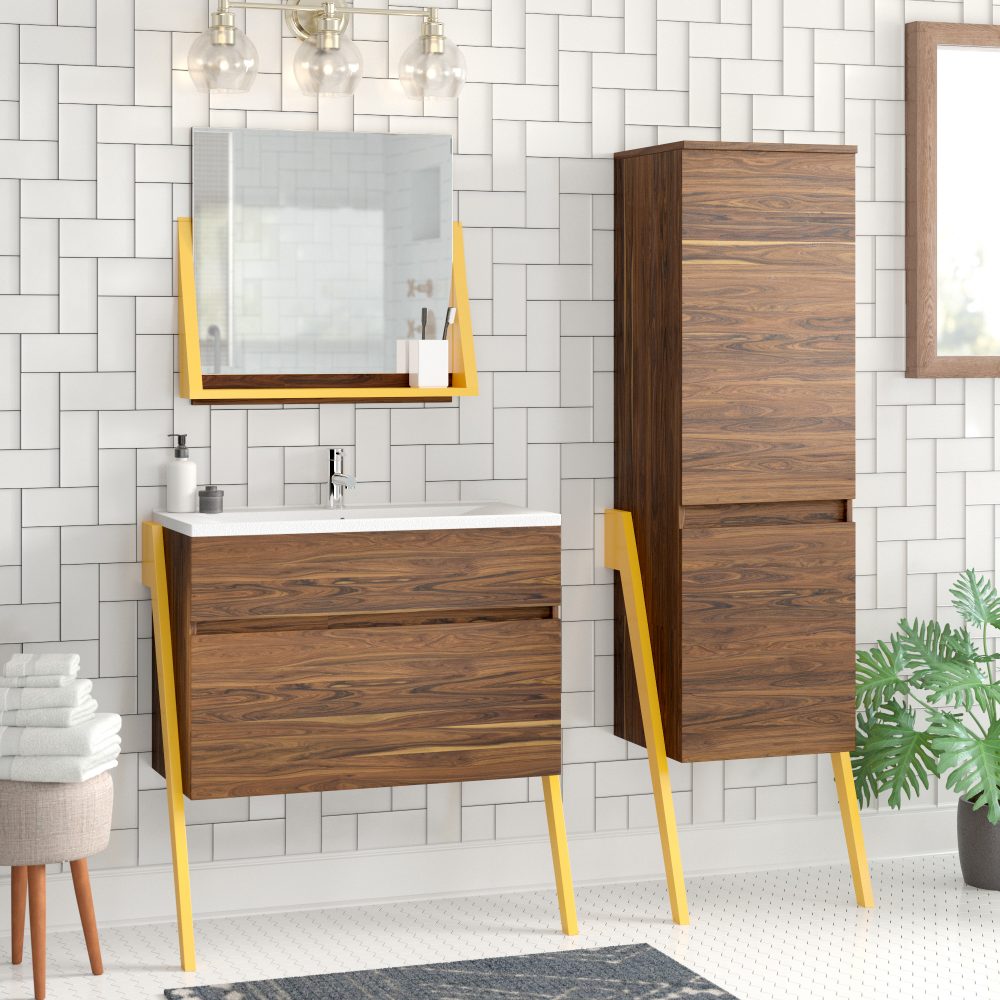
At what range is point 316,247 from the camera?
12.7 feet

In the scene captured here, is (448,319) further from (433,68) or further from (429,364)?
(433,68)

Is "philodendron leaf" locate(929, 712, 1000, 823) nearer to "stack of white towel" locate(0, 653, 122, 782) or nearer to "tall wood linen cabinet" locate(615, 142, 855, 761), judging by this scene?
"tall wood linen cabinet" locate(615, 142, 855, 761)

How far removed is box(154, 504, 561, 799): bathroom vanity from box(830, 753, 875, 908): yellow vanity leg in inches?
31.1

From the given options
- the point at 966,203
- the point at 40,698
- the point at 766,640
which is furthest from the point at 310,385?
the point at 966,203

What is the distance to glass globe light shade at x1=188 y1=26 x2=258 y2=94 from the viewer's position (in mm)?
3641

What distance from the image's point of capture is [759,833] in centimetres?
434

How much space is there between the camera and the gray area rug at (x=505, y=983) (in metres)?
3.30

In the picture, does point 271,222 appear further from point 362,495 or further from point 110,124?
point 362,495

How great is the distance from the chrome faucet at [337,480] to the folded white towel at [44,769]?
36.6 inches

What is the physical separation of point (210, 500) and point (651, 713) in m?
1.21

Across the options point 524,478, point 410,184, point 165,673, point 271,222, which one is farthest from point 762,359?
point 165,673

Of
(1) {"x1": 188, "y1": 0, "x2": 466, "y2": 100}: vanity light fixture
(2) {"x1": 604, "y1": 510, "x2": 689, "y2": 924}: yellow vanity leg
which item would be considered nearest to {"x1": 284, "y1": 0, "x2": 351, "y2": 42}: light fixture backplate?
(1) {"x1": 188, "y1": 0, "x2": 466, "y2": 100}: vanity light fixture

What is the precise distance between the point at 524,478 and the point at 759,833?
3.95 ft

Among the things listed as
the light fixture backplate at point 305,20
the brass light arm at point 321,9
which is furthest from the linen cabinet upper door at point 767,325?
the light fixture backplate at point 305,20
